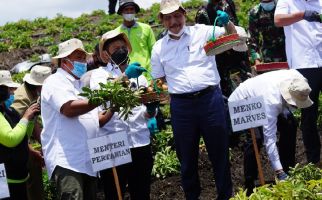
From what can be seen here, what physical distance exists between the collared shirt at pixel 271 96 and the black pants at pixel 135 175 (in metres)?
1.04

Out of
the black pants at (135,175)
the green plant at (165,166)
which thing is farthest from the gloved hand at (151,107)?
the green plant at (165,166)

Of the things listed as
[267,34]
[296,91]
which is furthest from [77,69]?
[267,34]

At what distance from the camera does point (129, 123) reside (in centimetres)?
545

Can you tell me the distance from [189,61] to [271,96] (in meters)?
0.82

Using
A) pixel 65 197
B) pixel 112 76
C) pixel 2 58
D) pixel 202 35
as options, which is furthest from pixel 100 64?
pixel 2 58

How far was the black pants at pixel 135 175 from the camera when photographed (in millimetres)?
5512

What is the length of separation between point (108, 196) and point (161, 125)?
8.35 ft

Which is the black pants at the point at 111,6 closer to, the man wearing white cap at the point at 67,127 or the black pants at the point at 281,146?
the black pants at the point at 281,146

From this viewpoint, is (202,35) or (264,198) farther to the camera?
(202,35)

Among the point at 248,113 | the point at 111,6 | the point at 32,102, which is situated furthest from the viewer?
the point at 111,6

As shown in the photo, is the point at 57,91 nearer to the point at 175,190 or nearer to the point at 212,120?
the point at 212,120

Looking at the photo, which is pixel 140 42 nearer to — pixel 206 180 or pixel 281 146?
pixel 206 180

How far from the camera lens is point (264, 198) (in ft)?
12.6

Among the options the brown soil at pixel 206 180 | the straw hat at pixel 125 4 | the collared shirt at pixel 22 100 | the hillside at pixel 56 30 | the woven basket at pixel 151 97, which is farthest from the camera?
the hillside at pixel 56 30
